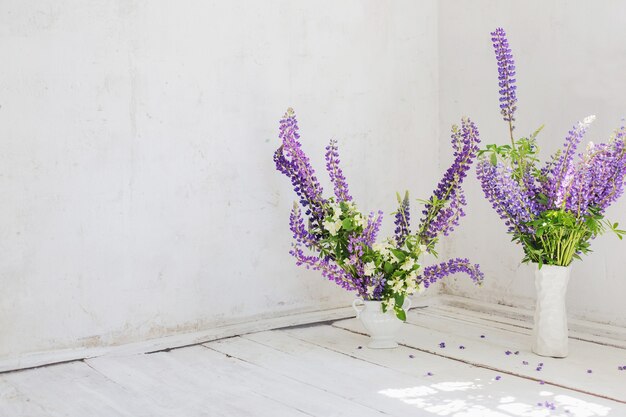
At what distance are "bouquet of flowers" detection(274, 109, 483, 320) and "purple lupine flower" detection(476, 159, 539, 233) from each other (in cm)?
9

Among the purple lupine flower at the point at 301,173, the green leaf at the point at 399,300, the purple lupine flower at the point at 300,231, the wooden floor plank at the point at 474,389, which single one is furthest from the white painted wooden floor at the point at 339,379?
the purple lupine flower at the point at 301,173

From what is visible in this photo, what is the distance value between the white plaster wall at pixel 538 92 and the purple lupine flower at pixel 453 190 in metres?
0.54

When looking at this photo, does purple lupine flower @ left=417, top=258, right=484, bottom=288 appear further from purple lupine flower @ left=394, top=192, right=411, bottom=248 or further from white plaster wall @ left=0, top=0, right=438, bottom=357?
white plaster wall @ left=0, top=0, right=438, bottom=357

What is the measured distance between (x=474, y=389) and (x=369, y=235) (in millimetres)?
660

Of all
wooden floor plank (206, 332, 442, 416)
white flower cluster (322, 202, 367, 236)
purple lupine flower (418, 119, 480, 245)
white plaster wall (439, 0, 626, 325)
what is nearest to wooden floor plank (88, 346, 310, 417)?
wooden floor plank (206, 332, 442, 416)

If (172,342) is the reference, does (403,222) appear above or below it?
above

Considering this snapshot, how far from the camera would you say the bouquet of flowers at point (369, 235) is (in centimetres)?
272

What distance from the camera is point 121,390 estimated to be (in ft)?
7.82

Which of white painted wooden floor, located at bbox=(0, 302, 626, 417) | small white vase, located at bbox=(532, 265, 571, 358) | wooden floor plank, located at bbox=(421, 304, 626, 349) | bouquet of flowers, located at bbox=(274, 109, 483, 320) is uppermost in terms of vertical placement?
bouquet of flowers, located at bbox=(274, 109, 483, 320)

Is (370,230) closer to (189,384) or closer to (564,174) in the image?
(564,174)

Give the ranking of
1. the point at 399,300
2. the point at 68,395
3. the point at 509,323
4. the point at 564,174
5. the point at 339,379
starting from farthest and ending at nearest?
the point at 509,323 < the point at 399,300 < the point at 564,174 < the point at 339,379 < the point at 68,395

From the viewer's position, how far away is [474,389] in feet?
7.73

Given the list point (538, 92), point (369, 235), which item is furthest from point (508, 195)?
point (538, 92)

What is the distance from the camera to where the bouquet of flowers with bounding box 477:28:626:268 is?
8.29ft
